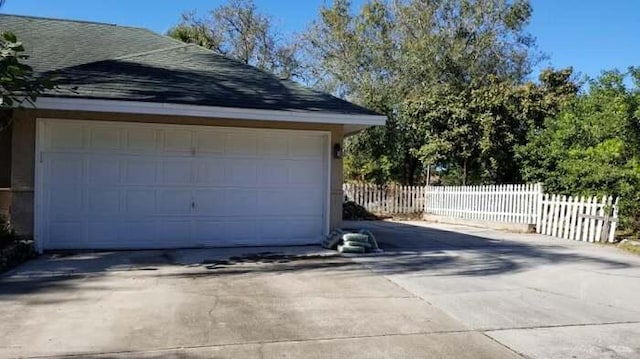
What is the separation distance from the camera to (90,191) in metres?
10.3

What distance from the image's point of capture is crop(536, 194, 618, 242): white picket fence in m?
13.0

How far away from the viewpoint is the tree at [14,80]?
26.1ft

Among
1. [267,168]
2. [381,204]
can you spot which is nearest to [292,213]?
[267,168]

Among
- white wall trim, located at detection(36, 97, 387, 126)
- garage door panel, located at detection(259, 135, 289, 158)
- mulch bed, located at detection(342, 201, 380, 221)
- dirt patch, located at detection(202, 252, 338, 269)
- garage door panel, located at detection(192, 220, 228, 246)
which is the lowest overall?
mulch bed, located at detection(342, 201, 380, 221)

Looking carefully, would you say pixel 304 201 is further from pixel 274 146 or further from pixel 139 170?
pixel 139 170

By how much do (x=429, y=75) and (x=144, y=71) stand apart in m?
16.8

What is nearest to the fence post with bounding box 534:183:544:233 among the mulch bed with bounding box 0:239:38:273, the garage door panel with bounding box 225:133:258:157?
the garage door panel with bounding box 225:133:258:157

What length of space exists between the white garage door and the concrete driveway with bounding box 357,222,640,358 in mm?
2224

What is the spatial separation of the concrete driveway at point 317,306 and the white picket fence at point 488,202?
5.91m

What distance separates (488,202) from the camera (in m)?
18.1

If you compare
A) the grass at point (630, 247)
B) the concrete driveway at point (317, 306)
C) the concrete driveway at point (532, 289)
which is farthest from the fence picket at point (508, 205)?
the concrete driveway at point (317, 306)

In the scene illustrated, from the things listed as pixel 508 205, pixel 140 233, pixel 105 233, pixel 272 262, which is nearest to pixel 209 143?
pixel 140 233

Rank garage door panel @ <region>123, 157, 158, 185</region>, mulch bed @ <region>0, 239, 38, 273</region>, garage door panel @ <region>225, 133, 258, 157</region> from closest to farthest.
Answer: mulch bed @ <region>0, 239, 38, 273</region> → garage door panel @ <region>123, 157, 158, 185</region> → garage door panel @ <region>225, 133, 258, 157</region>

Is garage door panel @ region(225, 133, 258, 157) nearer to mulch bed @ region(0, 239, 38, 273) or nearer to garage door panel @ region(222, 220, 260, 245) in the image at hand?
garage door panel @ region(222, 220, 260, 245)
